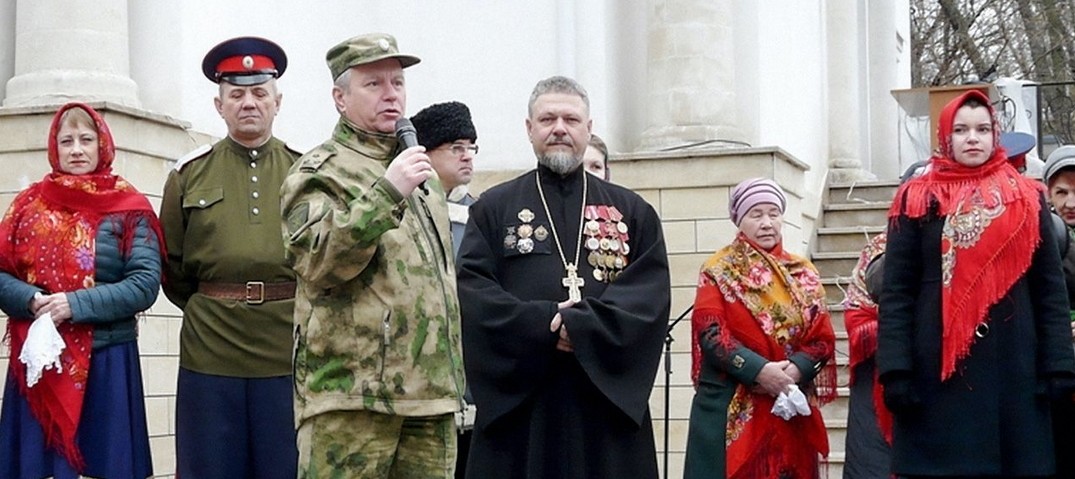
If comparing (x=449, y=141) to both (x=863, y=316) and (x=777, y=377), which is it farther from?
(x=863, y=316)

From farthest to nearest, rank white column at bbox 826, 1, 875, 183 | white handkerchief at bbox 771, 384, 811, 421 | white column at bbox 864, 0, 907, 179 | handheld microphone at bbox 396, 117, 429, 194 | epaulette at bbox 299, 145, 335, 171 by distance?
white column at bbox 864, 0, 907, 179, white column at bbox 826, 1, 875, 183, white handkerchief at bbox 771, 384, 811, 421, epaulette at bbox 299, 145, 335, 171, handheld microphone at bbox 396, 117, 429, 194

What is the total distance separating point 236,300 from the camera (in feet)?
18.3

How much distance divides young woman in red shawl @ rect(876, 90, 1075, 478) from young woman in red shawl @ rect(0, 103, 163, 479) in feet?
8.62

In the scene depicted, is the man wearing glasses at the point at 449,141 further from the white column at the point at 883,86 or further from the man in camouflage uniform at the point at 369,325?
the white column at the point at 883,86

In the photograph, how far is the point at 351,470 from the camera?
172 inches

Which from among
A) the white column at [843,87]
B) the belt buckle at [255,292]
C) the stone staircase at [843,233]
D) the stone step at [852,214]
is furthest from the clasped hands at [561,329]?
the white column at [843,87]

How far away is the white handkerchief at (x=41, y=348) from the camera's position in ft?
18.8

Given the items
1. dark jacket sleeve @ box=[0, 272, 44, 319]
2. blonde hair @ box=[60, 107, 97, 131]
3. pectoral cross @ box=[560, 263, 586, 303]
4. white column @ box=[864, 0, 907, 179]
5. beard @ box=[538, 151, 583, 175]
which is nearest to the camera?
pectoral cross @ box=[560, 263, 586, 303]

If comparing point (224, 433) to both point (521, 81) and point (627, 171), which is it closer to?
point (627, 171)

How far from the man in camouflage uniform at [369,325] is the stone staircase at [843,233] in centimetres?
539

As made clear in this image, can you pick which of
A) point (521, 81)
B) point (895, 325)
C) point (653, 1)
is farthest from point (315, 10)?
point (895, 325)

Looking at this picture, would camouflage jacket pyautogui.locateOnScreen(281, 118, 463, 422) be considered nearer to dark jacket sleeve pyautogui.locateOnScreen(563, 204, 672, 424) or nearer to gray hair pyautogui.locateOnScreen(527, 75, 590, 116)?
dark jacket sleeve pyautogui.locateOnScreen(563, 204, 672, 424)

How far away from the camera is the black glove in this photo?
215 inches

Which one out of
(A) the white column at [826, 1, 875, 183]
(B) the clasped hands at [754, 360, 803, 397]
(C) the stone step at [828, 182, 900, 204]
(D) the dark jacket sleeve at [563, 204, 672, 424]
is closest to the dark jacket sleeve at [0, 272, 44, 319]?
(D) the dark jacket sleeve at [563, 204, 672, 424]
